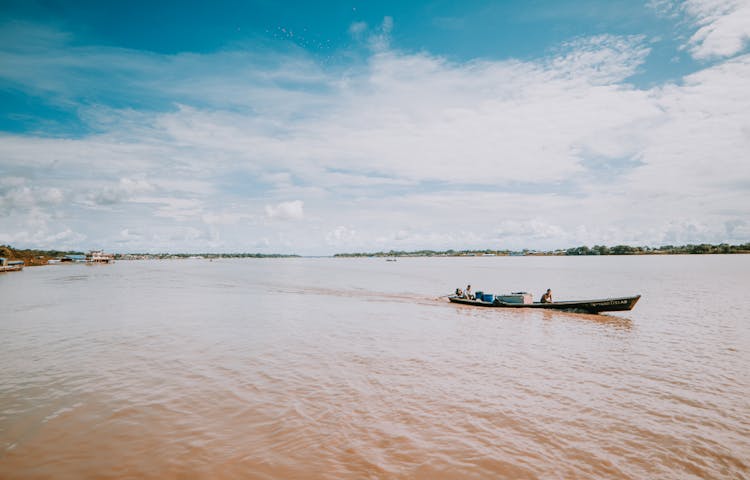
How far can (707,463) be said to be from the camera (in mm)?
8539

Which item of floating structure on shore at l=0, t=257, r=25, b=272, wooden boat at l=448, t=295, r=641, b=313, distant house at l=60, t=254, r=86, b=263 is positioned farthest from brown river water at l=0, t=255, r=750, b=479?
distant house at l=60, t=254, r=86, b=263

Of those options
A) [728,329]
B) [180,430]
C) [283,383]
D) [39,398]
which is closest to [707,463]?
[283,383]

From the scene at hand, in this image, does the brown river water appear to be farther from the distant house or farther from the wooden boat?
the distant house

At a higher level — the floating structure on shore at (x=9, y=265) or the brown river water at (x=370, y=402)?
the floating structure on shore at (x=9, y=265)

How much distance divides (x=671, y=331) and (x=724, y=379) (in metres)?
10.6

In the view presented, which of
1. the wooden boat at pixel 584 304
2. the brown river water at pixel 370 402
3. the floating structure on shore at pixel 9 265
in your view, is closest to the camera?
the brown river water at pixel 370 402

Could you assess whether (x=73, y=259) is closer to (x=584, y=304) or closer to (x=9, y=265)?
(x=9, y=265)

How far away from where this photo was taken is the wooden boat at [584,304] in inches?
1134

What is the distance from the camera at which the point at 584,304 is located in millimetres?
30766

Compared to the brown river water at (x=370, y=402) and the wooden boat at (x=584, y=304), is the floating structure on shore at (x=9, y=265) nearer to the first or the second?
the brown river water at (x=370, y=402)

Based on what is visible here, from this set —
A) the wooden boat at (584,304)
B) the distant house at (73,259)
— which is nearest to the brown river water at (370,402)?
the wooden boat at (584,304)

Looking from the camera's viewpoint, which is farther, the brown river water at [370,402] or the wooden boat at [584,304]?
the wooden boat at [584,304]

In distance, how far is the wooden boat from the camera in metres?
28.8

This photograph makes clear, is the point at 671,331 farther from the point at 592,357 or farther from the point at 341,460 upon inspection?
the point at 341,460
